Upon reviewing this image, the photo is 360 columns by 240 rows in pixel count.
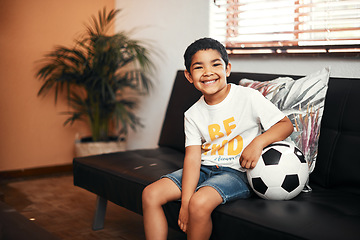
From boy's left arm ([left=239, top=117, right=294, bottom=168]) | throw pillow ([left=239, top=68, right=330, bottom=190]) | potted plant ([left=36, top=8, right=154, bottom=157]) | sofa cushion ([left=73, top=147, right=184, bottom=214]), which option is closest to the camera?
boy's left arm ([left=239, top=117, right=294, bottom=168])

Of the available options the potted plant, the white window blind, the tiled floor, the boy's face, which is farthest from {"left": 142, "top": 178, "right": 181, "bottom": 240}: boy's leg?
the potted plant

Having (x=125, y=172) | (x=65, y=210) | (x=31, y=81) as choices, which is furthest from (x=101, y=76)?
(x=125, y=172)

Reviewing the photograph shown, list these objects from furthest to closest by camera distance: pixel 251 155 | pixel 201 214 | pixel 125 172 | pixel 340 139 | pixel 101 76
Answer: pixel 101 76 < pixel 125 172 < pixel 340 139 < pixel 251 155 < pixel 201 214

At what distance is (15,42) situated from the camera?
11.1 ft

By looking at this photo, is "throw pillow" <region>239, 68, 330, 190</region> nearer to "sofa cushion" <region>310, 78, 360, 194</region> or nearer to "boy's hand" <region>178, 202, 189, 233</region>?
"sofa cushion" <region>310, 78, 360, 194</region>

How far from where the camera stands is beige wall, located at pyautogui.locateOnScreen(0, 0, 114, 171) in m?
3.38

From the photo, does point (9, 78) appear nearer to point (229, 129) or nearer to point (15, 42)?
point (15, 42)

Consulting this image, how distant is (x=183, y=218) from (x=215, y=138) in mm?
361

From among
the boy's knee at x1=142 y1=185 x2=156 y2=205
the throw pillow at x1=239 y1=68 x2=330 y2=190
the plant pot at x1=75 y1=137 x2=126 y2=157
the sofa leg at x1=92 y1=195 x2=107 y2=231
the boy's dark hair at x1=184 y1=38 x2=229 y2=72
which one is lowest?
the sofa leg at x1=92 y1=195 x2=107 y2=231

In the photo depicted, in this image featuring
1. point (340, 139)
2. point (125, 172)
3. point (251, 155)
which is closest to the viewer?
point (251, 155)

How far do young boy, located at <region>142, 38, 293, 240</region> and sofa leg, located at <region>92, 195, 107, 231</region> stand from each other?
2.35 feet

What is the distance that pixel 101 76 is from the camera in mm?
3207

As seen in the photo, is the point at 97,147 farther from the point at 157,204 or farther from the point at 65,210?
the point at 157,204

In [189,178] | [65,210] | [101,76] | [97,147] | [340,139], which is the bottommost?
[65,210]
